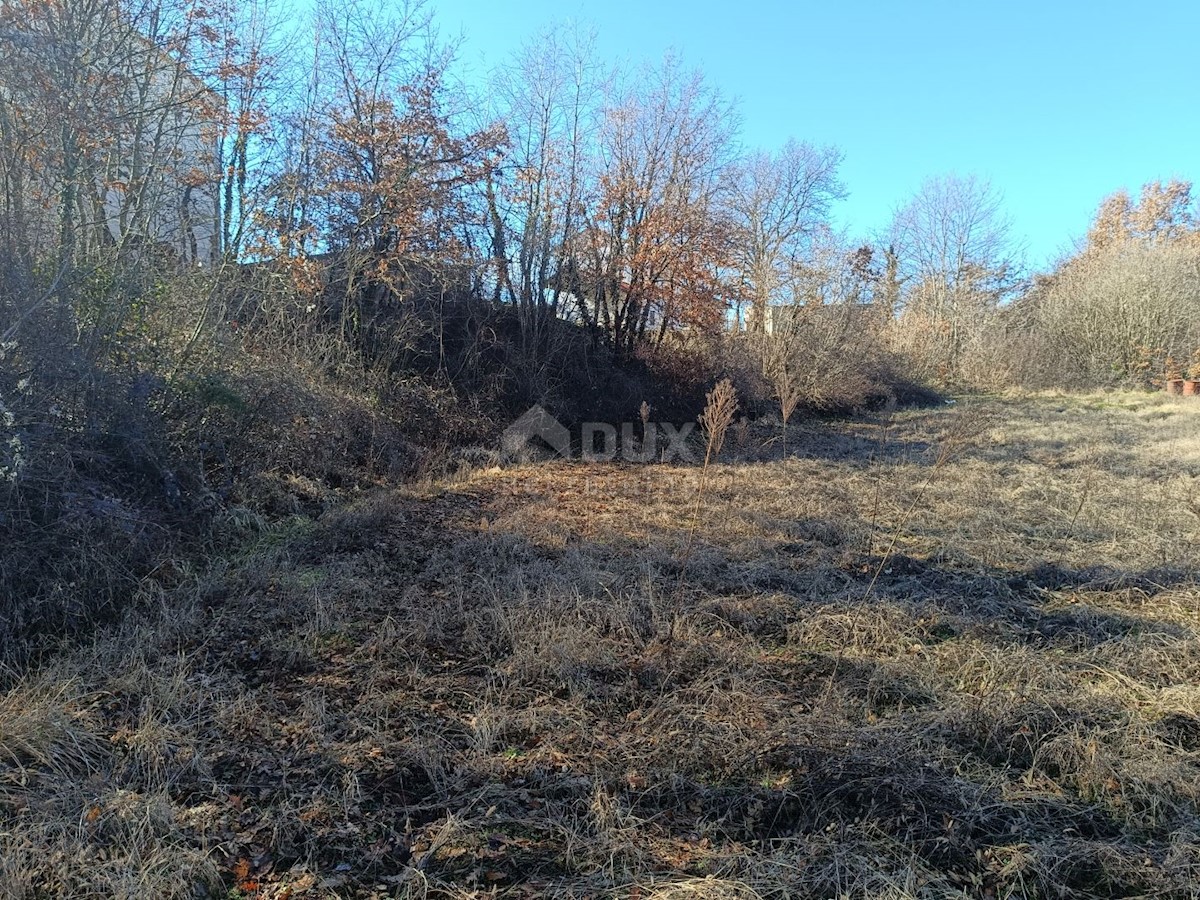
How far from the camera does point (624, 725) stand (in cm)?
275

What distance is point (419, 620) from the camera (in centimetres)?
367

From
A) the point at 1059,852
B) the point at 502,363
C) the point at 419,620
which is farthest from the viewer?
the point at 502,363

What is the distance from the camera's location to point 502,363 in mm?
11305

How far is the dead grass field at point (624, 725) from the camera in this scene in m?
1.96

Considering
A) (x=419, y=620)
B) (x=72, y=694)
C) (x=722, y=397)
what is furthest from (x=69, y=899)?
(x=722, y=397)

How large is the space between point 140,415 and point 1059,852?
6296 mm

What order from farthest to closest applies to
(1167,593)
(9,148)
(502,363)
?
(502,363) < (9,148) < (1167,593)

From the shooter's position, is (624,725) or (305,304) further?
(305,304)

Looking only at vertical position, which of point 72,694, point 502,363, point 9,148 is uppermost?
point 9,148

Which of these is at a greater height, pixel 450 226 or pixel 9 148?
pixel 450 226

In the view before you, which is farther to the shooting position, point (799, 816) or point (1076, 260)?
point (1076, 260)

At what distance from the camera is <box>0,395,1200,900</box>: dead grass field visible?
196 centimetres

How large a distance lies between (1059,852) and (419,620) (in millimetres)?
3044

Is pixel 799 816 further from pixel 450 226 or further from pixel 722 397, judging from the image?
pixel 450 226
